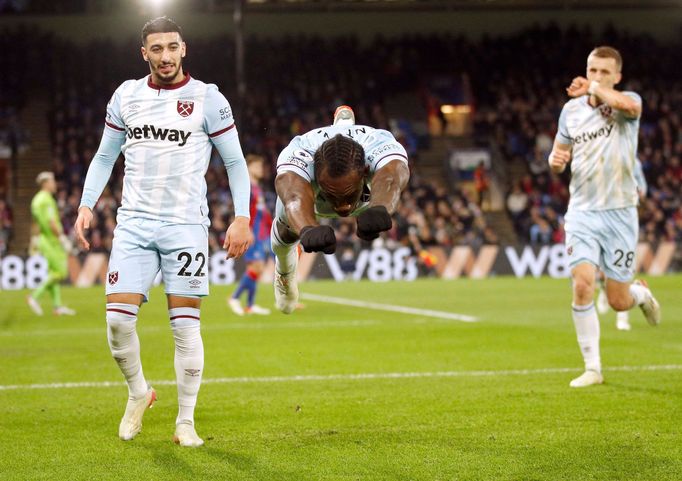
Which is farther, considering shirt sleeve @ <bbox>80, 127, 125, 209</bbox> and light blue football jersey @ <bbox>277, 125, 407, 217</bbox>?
shirt sleeve @ <bbox>80, 127, 125, 209</bbox>

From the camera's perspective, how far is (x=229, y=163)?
22.4ft

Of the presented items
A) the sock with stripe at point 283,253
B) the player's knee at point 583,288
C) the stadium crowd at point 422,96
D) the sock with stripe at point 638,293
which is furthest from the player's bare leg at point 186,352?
the stadium crowd at point 422,96

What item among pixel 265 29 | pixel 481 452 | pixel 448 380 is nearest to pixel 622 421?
pixel 481 452

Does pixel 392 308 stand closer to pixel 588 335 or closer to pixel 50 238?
pixel 50 238

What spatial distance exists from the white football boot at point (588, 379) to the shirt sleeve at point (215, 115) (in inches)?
144

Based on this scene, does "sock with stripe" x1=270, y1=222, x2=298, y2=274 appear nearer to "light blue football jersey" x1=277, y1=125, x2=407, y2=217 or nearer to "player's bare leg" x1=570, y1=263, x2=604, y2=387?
"light blue football jersey" x1=277, y1=125, x2=407, y2=217

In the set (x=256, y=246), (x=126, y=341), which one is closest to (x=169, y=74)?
(x=126, y=341)

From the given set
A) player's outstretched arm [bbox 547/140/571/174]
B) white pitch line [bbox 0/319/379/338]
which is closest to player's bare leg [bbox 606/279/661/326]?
player's outstretched arm [bbox 547/140/571/174]

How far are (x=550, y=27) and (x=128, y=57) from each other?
571 inches

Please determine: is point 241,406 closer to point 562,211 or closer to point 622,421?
point 622,421

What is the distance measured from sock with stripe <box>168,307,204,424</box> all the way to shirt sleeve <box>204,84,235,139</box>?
3.61 ft

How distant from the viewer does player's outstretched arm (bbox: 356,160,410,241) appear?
17.0 ft

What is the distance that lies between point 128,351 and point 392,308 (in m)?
11.1

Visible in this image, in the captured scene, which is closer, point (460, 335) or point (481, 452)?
point (481, 452)
